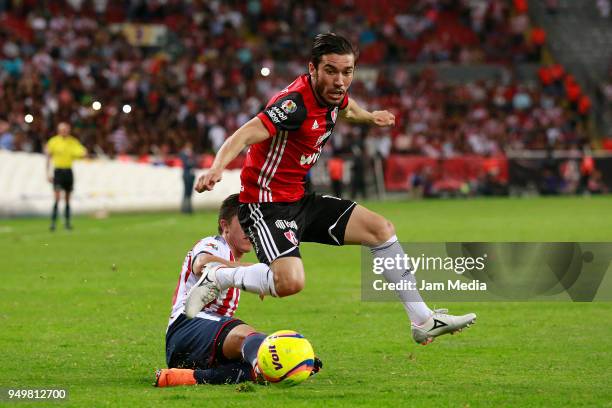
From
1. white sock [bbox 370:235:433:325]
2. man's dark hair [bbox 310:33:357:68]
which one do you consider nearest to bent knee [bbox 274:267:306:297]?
white sock [bbox 370:235:433:325]

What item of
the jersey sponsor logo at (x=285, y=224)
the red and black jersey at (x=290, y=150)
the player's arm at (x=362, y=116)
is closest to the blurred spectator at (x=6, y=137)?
the player's arm at (x=362, y=116)

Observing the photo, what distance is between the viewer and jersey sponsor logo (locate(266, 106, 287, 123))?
7.46 meters

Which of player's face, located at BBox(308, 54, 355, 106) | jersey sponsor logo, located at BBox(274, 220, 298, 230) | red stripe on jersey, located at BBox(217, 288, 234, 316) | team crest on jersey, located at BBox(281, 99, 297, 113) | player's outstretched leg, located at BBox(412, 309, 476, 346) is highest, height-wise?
player's face, located at BBox(308, 54, 355, 106)

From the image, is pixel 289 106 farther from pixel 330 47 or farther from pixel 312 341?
pixel 312 341

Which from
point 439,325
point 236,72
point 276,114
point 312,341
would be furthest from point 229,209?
point 236,72

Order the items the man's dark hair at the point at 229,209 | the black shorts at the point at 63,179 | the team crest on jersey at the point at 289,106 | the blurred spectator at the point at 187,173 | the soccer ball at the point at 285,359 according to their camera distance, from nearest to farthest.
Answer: the soccer ball at the point at 285,359
the team crest on jersey at the point at 289,106
the man's dark hair at the point at 229,209
the black shorts at the point at 63,179
the blurred spectator at the point at 187,173

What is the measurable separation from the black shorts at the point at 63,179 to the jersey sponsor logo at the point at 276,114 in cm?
1659

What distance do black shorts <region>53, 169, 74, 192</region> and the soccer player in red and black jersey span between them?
52.6ft

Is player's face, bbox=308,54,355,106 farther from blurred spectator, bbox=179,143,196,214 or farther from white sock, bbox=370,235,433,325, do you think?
blurred spectator, bbox=179,143,196,214

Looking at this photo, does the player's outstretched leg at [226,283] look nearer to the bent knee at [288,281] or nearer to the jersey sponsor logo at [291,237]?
the bent knee at [288,281]

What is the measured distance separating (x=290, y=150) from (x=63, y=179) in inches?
645

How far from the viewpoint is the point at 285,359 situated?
7.11 m

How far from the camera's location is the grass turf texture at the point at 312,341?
7137 mm

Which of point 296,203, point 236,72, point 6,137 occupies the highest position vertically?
point 296,203
